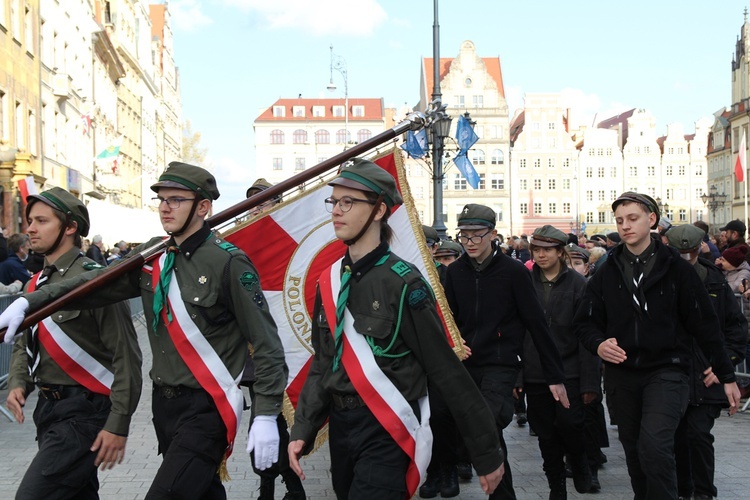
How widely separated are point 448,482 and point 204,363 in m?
3.32

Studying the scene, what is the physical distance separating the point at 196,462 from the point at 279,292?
2.69 m

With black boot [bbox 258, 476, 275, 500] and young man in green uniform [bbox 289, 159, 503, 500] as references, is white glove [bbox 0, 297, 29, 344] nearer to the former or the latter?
young man in green uniform [bbox 289, 159, 503, 500]

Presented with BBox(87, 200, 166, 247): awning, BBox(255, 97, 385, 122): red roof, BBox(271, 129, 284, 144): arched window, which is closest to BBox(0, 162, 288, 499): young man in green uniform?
BBox(87, 200, 166, 247): awning

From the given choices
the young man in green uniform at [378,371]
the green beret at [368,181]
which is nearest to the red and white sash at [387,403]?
the young man in green uniform at [378,371]

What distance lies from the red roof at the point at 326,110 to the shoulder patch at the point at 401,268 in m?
103

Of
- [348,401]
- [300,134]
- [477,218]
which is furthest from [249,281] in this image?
[300,134]

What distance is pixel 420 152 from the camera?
18.5 metres

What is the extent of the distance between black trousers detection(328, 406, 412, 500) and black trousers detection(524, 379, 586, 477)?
120 inches

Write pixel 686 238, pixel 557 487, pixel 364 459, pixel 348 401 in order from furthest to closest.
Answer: pixel 686 238, pixel 557 487, pixel 348 401, pixel 364 459

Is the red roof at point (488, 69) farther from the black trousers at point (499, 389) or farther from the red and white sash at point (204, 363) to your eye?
the red and white sash at point (204, 363)

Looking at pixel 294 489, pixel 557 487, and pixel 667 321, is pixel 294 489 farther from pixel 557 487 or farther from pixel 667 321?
pixel 667 321

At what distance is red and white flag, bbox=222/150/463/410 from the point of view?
6.48 m

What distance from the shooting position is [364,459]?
147 inches

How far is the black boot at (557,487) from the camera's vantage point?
644cm
